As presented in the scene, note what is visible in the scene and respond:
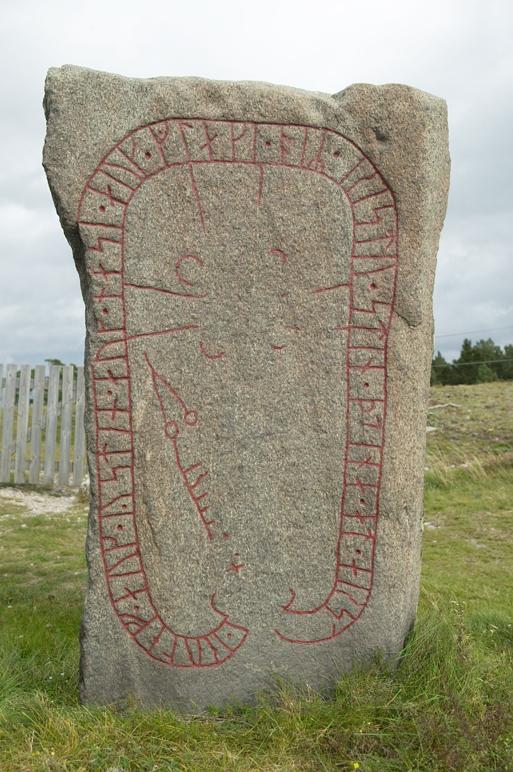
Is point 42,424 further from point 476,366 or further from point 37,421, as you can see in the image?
point 476,366

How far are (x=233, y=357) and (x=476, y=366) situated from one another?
16.9 metres

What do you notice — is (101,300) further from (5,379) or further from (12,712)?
(5,379)

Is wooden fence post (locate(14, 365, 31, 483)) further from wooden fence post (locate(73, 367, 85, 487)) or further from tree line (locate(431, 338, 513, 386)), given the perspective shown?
tree line (locate(431, 338, 513, 386))

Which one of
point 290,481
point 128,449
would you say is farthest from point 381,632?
point 128,449

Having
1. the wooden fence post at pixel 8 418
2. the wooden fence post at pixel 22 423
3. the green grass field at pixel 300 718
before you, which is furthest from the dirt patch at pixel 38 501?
the green grass field at pixel 300 718

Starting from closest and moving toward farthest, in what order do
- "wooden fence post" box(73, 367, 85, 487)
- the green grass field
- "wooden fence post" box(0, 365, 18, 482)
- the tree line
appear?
the green grass field, "wooden fence post" box(73, 367, 85, 487), "wooden fence post" box(0, 365, 18, 482), the tree line

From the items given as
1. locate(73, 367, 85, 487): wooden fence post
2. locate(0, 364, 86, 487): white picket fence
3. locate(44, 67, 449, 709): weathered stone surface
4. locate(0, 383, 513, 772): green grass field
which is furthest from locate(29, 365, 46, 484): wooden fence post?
locate(44, 67, 449, 709): weathered stone surface

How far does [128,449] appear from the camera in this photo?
3.37 metres

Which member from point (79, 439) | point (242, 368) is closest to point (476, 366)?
point (79, 439)

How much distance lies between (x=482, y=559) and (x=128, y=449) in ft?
12.5

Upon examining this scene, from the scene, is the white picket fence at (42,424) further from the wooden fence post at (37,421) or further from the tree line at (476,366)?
the tree line at (476,366)

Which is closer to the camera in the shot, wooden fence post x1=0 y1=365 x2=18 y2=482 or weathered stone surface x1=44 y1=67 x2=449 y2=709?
weathered stone surface x1=44 y1=67 x2=449 y2=709

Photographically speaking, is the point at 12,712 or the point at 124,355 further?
the point at 124,355

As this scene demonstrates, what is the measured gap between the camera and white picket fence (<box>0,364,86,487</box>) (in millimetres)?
9523
